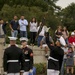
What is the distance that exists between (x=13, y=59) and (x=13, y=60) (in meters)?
0.04

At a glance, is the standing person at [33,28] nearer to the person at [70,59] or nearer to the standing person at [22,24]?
the standing person at [22,24]

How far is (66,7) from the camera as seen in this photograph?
65.9 metres

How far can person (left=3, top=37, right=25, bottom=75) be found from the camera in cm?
1080

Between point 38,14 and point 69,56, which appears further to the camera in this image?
point 38,14

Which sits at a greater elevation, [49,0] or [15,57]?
[49,0]

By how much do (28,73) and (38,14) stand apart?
21376 millimetres

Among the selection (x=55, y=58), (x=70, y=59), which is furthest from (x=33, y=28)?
(x=55, y=58)

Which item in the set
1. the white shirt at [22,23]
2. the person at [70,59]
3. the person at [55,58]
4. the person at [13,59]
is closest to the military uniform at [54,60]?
the person at [55,58]

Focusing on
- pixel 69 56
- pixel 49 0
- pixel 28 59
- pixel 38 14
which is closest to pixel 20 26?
pixel 69 56

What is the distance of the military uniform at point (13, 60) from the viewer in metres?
10.8

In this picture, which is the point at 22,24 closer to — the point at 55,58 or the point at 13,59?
the point at 55,58

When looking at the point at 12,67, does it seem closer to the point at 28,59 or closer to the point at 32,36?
the point at 28,59

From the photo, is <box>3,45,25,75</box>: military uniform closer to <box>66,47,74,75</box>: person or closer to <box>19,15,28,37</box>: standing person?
<box>66,47,74,75</box>: person

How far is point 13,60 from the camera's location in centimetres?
1091
